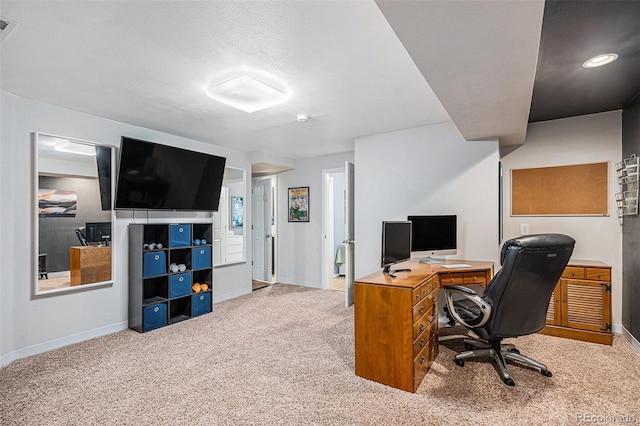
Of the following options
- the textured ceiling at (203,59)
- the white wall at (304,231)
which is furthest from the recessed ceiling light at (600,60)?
the white wall at (304,231)

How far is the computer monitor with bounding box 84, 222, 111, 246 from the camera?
3439 millimetres

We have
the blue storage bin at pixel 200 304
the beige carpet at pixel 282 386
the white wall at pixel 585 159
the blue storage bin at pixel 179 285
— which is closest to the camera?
the beige carpet at pixel 282 386

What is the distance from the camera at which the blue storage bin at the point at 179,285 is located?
3.91 metres

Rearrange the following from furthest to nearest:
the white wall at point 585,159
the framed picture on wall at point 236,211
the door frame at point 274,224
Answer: the door frame at point 274,224 → the framed picture on wall at point 236,211 → the white wall at point 585,159

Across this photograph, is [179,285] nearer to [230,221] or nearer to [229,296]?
[229,296]

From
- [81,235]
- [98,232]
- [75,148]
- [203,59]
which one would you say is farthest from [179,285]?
[203,59]

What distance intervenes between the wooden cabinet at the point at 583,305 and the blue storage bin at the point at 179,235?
14.3 feet

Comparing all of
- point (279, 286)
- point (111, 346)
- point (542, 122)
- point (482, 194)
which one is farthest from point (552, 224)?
point (111, 346)

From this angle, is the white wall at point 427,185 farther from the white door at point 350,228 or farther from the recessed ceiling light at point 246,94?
the recessed ceiling light at point 246,94

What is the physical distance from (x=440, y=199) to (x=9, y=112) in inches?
177

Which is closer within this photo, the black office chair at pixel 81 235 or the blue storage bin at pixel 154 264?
the black office chair at pixel 81 235

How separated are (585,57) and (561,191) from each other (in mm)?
1912

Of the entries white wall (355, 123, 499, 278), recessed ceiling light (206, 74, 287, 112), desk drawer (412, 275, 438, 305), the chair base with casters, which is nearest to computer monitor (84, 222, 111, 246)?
recessed ceiling light (206, 74, 287, 112)

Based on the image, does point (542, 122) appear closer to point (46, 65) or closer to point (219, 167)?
point (219, 167)
